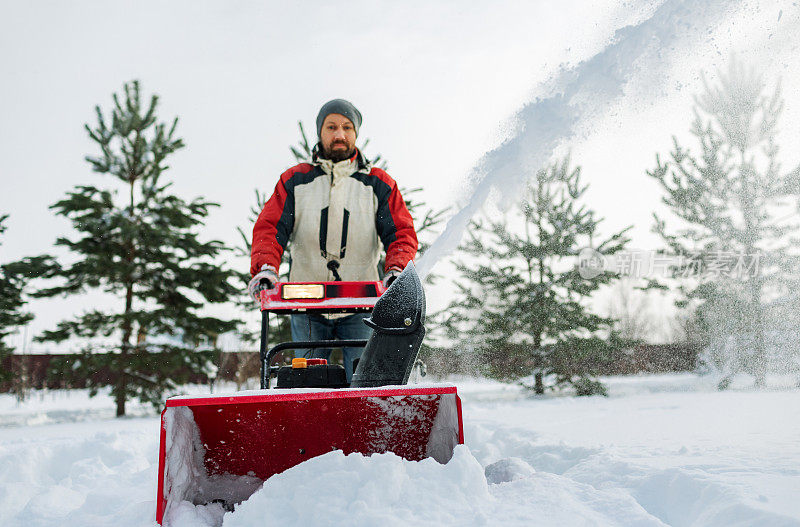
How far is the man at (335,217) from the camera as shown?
3.32 meters

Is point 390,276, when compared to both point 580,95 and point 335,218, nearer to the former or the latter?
point 335,218

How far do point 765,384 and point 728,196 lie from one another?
3934 mm

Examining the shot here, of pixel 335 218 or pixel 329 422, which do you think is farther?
pixel 335 218

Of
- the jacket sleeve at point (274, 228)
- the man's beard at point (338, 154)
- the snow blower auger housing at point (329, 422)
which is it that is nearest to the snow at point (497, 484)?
the snow blower auger housing at point (329, 422)

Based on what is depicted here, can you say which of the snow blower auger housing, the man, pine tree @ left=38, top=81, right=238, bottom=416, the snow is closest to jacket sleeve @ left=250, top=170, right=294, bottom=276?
the man

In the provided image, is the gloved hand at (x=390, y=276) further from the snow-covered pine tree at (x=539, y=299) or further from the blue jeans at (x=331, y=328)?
the snow-covered pine tree at (x=539, y=299)

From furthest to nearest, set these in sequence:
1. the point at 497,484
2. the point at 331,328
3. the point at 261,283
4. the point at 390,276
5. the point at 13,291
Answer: the point at 13,291
the point at 331,328
the point at 390,276
the point at 261,283
the point at 497,484

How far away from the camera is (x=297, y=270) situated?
3402 millimetres

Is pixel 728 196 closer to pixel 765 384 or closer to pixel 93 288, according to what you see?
pixel 765 384

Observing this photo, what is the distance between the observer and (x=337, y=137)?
11.2ft

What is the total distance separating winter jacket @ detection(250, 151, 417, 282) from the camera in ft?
11.0

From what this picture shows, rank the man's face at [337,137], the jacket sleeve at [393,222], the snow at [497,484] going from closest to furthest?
the snow at [497,484] < the jacket sleeve at [393,222] < the man's face at [337,137]

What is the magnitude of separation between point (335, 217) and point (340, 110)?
669mm

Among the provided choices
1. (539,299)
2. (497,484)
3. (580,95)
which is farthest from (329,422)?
(539,299)
